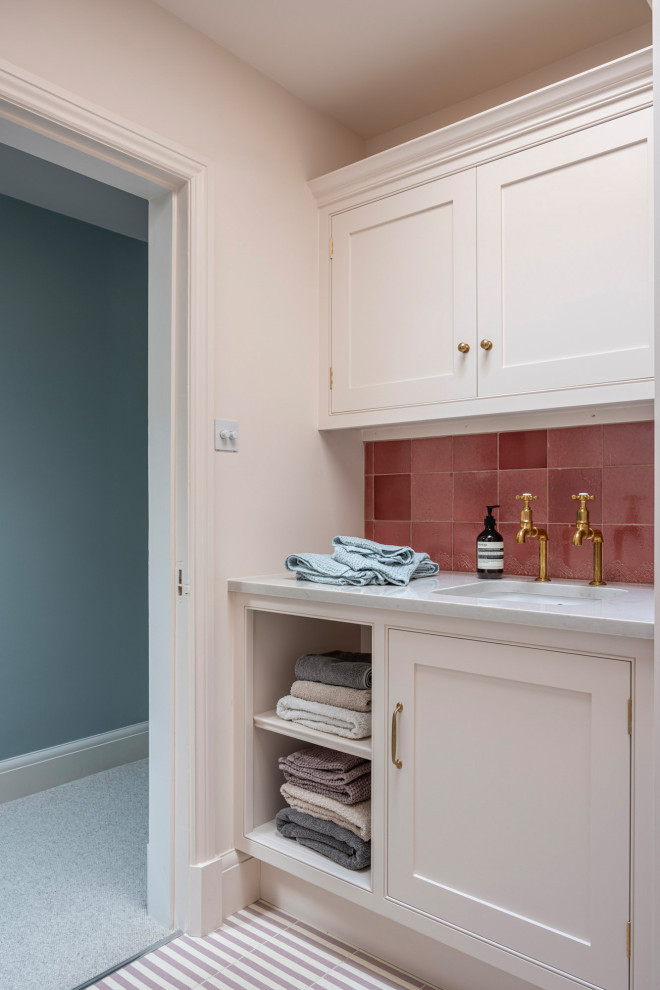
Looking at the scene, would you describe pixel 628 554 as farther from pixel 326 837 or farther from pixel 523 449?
pixel 326 837

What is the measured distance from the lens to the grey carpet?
1688mm

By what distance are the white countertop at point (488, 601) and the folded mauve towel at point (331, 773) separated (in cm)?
44

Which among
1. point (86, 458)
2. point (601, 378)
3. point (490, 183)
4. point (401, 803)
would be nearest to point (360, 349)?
point (490, 183)

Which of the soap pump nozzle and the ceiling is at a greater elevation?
the ceiling

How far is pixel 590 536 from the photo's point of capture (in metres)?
1.79

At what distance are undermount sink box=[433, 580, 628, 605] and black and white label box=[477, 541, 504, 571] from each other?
4 cm

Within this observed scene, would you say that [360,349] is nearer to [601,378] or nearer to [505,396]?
[505,396]

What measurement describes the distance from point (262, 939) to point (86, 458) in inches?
77.5

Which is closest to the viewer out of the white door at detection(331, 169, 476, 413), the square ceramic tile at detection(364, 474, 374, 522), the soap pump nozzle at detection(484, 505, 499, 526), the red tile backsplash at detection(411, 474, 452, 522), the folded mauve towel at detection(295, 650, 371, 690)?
the folded mauve towel at detection(295, 650, 371, 690)

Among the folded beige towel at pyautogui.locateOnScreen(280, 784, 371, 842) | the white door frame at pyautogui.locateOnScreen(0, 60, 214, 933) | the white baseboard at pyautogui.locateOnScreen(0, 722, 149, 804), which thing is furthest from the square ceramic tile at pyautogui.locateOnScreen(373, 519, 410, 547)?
the white baseboard at pyautogui.locateOnScreen(0, 722, 149, 804)

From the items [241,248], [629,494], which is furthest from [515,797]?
[241,248]

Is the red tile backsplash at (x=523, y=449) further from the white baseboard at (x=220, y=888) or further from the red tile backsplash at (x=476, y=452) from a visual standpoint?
the white baseboard at (x=220, y=888)

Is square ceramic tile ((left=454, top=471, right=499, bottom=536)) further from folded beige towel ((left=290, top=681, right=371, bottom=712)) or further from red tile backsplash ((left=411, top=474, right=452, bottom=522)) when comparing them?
folded beige towel ((left=290, top=681, right=371, bottom=712))

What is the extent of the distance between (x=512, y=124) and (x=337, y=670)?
1456mm
